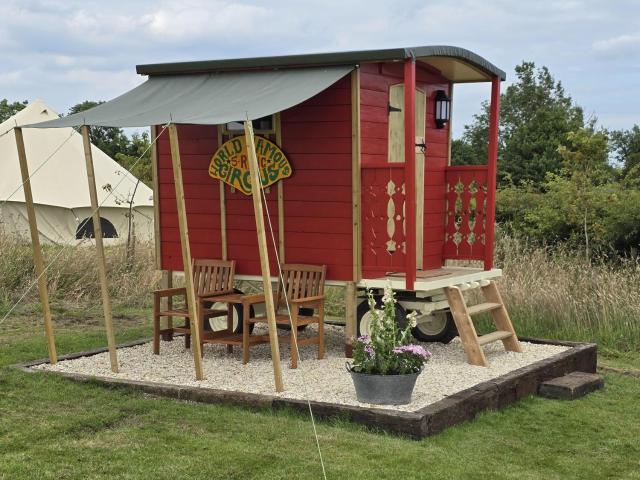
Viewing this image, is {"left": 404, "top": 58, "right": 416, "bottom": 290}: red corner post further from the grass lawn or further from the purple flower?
the purple flower

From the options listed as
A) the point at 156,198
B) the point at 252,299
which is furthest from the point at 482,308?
the point at 156,198

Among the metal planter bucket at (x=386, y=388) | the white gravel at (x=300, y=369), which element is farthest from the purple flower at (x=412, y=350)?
the white gravel at (x=300, y=369)

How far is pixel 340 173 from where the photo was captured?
8633 mm

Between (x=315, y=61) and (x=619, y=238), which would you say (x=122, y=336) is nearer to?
(x=315, y=61)

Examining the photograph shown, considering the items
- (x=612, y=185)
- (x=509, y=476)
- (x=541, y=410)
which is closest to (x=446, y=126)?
(x=541, y=410)

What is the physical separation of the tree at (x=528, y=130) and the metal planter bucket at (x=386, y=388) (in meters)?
19.8

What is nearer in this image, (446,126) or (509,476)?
(509,476)

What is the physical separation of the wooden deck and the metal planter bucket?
141 cm

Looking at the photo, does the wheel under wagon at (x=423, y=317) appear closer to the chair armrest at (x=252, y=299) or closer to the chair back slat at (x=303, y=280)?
the chair back slat at (x=303, y=280)

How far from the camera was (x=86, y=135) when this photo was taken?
7.67 m

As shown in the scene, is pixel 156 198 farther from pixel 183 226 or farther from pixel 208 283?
pixel 183 226

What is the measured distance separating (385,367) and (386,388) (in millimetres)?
149

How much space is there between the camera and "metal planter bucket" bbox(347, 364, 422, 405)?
6.60 m

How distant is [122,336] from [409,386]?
4967 mm
